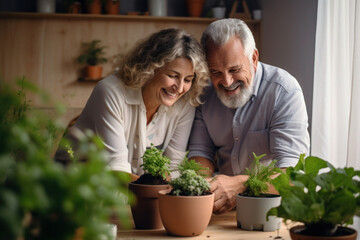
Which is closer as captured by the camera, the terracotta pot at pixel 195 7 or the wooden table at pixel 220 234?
the wooden table at pixel 220 234

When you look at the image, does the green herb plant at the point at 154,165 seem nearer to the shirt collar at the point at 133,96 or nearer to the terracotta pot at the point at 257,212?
the terracotta pot at the point at 257,212

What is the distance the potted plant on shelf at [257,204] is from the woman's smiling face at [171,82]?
70cm

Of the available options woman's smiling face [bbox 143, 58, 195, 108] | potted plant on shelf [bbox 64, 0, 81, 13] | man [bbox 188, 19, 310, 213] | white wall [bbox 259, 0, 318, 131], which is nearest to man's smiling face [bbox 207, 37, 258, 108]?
man [bbox 188, 19, 310, 213]

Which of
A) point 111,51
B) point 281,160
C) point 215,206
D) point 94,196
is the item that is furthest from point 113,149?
point 111,51

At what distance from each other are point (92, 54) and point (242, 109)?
283cm

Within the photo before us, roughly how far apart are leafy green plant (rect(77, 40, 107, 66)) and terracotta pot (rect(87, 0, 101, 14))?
30 centimetres

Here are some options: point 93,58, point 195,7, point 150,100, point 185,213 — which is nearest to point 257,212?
point 185,213

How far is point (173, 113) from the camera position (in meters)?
2.11

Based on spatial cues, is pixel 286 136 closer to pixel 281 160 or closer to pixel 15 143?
pixel 281 160

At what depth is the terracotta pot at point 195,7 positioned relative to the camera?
15.4ft

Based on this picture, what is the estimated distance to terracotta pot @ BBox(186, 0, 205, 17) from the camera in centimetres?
470

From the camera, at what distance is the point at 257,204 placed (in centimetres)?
131

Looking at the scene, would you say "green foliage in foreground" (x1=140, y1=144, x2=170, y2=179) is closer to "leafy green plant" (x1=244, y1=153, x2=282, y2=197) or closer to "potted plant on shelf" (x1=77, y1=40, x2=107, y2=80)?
"leafy green plant" (x1=244, y1=153, x2=282, y2=197)

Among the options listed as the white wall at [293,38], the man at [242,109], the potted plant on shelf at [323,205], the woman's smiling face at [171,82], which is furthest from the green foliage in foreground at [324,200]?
the white wall at [293,38]
